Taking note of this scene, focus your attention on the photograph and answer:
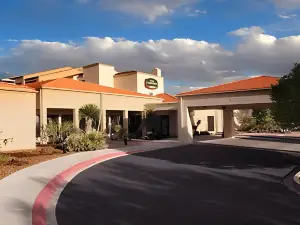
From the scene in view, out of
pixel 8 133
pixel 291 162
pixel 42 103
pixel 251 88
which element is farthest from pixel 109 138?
pixel 291 162

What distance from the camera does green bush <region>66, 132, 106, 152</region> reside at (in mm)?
20734

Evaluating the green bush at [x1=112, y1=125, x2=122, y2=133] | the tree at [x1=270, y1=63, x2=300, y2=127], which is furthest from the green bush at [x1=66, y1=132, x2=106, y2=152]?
the tree at [x1=270, y1=63, x2=300, y2=127]

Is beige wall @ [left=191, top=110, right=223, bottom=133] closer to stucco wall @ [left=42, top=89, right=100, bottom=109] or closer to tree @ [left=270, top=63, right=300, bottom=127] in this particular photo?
stucco wall @ [left=42, top=89, right=100, bottom=109]

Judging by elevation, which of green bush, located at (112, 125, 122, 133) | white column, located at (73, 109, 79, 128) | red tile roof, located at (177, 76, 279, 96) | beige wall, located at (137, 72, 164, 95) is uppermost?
beige wall, located at (137, 72, 164, 95)

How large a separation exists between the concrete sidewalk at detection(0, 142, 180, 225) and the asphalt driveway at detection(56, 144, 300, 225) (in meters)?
0.80

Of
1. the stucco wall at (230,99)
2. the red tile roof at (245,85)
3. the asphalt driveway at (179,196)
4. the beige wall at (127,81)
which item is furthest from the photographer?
the beige wall at (127,81)

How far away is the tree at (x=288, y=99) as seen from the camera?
38.4 ft

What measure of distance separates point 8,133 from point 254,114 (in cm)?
3667

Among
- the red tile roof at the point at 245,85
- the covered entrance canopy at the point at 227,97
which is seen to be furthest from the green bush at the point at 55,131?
the red tile roof at the point at 245,85

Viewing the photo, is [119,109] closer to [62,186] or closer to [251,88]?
[251,88]

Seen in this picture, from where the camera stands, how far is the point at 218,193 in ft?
30.9

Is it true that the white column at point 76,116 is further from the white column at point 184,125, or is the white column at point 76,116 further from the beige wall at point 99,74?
the beige wall at point 99,74

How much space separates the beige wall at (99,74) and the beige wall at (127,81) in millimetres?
825

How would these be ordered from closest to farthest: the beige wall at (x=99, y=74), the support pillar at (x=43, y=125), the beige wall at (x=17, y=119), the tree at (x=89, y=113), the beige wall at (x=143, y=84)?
the beige wall at (x=17, y=119) → the support pillar at (x=43, y=125) → the tree at (x=89, y=113) → the beige wall at (x=99, y=74) → the beige wall at (x=143, y=84)
